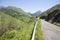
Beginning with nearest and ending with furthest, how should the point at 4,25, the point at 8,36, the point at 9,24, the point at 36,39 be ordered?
1. the point at 36,39
2. the point at 8,36
3. the point at 4,25
4. the point at 9,24

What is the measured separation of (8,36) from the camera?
42.7 feet

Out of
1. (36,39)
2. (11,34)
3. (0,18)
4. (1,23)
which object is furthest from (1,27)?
(36,39)

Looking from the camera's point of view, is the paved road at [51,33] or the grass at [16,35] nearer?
the paved road at [51,33]

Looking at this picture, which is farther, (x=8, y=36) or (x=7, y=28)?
(x=7, y=28)

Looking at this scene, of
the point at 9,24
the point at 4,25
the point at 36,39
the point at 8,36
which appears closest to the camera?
the point at 36,39

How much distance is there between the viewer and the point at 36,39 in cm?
967

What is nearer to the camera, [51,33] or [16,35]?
[16,35]

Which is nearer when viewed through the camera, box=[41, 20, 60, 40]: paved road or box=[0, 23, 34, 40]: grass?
box=[41, 20, 60, 40]: paved road

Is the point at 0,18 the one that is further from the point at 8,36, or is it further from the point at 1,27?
the point at 8,36

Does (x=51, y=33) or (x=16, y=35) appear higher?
(x=16, y=35)

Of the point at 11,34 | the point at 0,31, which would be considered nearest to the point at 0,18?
the point at 0,31

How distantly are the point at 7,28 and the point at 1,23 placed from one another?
1413 millimetres

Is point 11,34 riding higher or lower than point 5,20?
lower

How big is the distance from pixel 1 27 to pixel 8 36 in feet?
15.2
